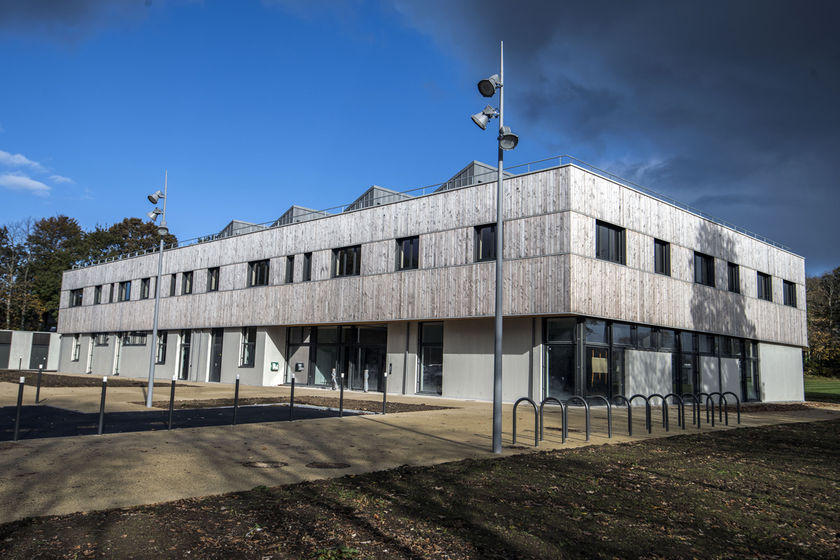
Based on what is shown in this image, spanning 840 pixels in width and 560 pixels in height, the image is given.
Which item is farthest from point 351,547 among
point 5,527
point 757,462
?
point 757,462

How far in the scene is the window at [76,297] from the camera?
160 feet

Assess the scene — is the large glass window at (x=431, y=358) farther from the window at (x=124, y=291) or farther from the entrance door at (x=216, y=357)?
the window at (x=124, y=291)

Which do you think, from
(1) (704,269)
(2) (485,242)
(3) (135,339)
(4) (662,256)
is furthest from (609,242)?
(3) (135,339)

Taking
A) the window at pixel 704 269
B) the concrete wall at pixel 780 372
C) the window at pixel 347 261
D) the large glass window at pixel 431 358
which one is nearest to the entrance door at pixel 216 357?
the window at pixel 347 261

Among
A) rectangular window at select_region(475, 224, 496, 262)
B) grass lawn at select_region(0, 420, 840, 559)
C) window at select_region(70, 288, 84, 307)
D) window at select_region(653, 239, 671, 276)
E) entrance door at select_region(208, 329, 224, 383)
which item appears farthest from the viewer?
window at select_region(70, 288, 84, 307)

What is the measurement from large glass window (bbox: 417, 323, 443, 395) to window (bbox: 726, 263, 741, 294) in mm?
14885

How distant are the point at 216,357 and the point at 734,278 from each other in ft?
91.7

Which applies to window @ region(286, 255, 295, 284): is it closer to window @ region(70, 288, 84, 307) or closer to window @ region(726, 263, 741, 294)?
window @ region(726, 263, 741, 294)

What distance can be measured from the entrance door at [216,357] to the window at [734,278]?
2713cm

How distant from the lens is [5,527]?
496 centimetres

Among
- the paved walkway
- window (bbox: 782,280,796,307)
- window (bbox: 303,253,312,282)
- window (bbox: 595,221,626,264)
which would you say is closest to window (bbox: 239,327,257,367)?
window (bbox: 303,253,312,282)

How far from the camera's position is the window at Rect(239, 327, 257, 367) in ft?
109

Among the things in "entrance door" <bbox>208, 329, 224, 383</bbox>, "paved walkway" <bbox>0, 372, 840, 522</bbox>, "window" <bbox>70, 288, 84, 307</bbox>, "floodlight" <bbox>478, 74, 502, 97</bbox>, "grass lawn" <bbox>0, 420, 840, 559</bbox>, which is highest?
"floodlight" <bbox>478, 74, 502, 97</bbox>

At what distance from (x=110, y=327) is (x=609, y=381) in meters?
36.6
